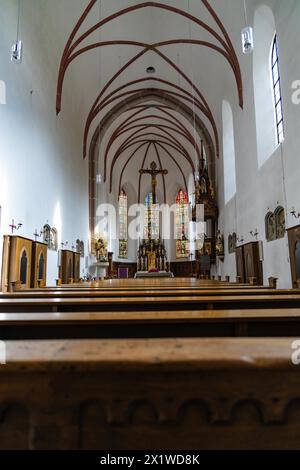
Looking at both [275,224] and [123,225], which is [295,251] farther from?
[123,225]

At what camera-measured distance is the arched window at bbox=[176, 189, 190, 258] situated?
26.6 meters

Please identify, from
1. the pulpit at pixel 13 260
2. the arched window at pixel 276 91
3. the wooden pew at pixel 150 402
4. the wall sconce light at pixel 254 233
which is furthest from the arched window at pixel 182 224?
the wooden pew at pixel 150 402

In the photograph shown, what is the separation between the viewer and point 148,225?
2730 cm

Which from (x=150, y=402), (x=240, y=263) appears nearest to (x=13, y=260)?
(x=240, y=263)

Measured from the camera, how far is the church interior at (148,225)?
86 centimetres

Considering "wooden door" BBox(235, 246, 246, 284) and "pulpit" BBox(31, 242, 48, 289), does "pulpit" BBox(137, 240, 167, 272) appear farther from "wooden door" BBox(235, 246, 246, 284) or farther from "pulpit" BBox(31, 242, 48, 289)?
"pulpit" BBox(31, 242, 48, 289)

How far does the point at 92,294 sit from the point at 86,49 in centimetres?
1313

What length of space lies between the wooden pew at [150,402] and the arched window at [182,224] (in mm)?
25668

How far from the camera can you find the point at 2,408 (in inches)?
33.7

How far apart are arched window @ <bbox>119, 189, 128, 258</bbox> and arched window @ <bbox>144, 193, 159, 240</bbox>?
1.70m

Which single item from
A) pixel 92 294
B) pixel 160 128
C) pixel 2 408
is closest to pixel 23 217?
pixel 92 294

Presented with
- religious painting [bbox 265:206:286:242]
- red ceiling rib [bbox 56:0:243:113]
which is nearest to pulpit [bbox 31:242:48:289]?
red ceiling rib [bbox 56:0:243:113]

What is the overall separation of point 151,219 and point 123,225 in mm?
2464
